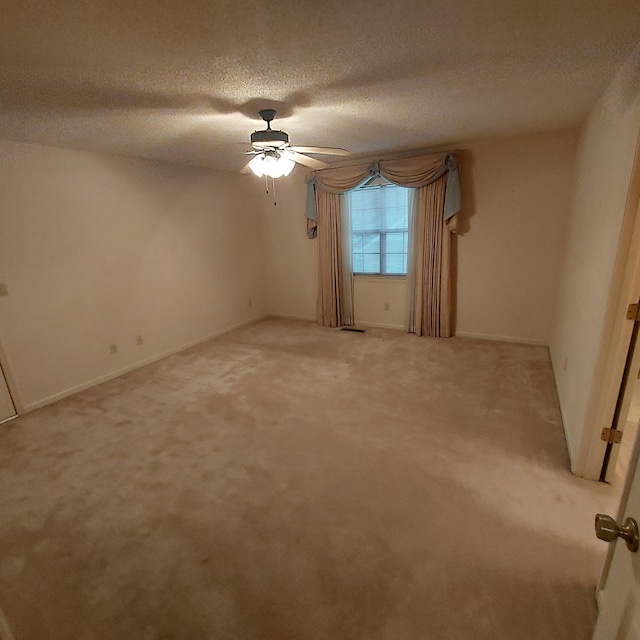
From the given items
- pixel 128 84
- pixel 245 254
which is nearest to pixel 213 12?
pixel 128 84

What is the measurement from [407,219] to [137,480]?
391 cm

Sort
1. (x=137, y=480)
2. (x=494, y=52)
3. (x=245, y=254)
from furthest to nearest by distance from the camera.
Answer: (x=245, y=254), (x=137, y=480), (x=494, y=52)

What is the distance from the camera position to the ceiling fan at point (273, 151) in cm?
243

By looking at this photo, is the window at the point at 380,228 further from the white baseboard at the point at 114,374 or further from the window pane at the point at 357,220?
the white baseboard at the point at 114,374

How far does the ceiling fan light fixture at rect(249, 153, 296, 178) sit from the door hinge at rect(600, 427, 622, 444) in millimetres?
2658

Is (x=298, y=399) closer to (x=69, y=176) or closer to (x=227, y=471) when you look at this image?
(x=227, y=471)

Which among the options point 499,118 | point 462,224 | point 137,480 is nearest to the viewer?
point 137,480

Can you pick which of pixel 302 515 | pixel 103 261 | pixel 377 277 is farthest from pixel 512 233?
pixel 103 261

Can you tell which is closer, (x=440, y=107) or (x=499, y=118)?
(x=440, y=107)

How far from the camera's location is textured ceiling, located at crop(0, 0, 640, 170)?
1.35 metres

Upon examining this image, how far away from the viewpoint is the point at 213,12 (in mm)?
1322

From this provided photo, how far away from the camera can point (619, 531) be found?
678 mm

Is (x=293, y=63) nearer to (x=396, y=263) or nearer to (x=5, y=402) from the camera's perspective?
(x=396, y=263)

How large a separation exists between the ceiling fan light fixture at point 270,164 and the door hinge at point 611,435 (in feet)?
8.72
